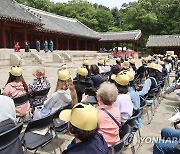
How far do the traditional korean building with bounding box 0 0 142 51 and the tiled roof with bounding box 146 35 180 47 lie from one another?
2.33m

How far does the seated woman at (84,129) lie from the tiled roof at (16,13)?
18.0m

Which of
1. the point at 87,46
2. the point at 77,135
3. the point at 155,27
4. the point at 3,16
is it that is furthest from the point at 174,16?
the point at 77,135

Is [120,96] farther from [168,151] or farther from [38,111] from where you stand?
[38,111]

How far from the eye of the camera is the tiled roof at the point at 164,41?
33284 mm

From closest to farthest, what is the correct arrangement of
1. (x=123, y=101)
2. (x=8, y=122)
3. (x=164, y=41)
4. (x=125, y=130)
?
(x=8, y=122)
(x=125, y=130)
(x=123, y=101)
(x=164, y=41)

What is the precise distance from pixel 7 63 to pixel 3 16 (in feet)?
11.6

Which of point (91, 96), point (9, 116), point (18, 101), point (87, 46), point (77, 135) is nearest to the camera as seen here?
point (77, 135)

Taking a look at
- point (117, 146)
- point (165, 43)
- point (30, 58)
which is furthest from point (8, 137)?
point (165, 43)

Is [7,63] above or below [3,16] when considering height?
below

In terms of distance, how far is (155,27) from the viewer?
43062 mm

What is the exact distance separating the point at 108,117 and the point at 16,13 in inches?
797

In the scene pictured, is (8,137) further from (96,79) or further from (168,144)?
(96,79)

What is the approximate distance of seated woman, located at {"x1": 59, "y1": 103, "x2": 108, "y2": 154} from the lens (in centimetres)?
191

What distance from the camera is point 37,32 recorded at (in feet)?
83.7
